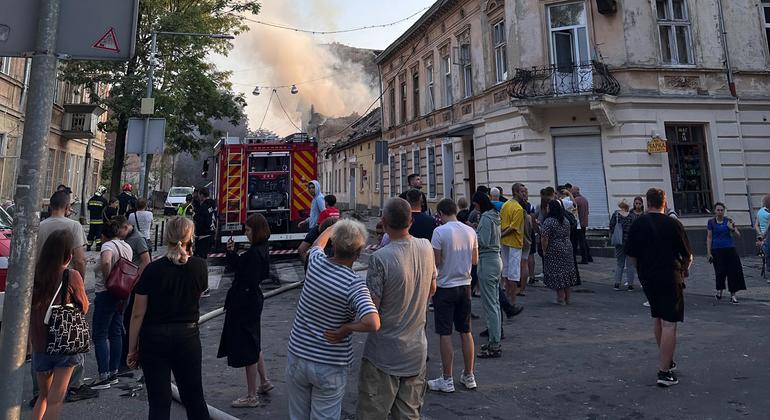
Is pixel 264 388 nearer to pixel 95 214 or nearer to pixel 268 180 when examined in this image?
pixel 268 180

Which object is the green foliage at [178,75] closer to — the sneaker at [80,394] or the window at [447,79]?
the window at [447,79]

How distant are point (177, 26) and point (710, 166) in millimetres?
20703

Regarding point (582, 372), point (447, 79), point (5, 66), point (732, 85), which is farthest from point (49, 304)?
point (447, 79)

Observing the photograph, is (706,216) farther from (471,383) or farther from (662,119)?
(471,383)

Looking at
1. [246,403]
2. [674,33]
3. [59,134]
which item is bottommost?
[246,403]

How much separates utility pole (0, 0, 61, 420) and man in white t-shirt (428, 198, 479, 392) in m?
3.14

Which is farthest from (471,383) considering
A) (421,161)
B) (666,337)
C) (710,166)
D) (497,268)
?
(421,161)

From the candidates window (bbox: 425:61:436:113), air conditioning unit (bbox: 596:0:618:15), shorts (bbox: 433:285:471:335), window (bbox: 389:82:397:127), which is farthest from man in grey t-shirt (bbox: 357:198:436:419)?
window (bbox: 389:82:397:127)

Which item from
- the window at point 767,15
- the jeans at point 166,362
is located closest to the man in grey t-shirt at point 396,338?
the jeans at point 166,362

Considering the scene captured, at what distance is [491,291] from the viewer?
17.2ft

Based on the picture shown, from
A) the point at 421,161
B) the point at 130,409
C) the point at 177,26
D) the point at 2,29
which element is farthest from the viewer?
the point at 421,161

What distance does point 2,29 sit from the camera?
244cm

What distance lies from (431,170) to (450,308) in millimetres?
18044

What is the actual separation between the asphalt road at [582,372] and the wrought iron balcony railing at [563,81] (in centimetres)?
844
